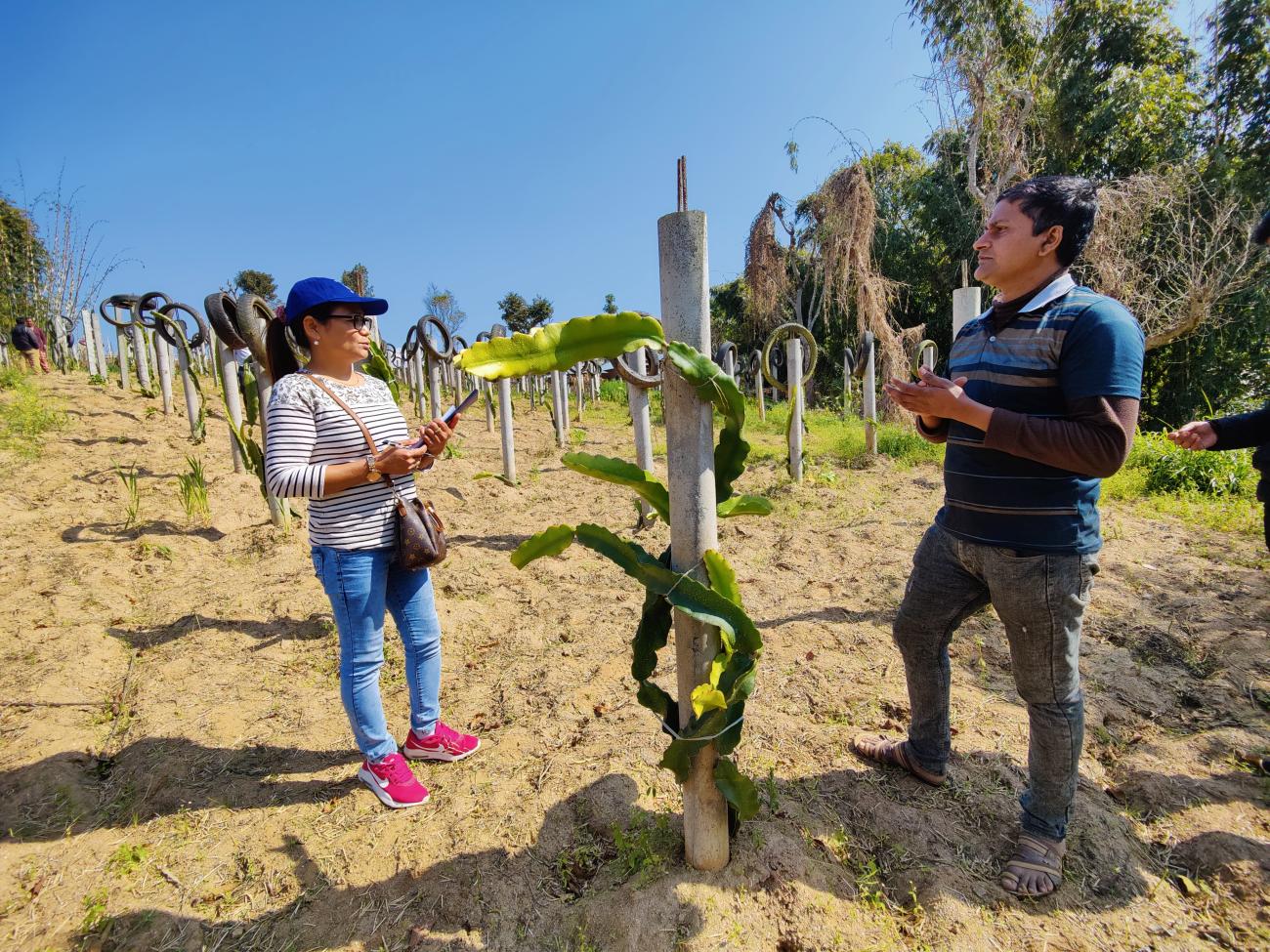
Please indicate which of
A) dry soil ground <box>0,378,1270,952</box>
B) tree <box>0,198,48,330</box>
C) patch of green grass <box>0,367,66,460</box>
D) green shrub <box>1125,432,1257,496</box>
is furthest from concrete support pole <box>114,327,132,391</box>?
green shrub <box>1125,432,1257,496</box>

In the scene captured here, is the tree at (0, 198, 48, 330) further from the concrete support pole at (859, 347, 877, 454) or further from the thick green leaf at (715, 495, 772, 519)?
the thick green leaf at (715, 495, 772, 519)

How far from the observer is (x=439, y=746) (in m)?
2.22

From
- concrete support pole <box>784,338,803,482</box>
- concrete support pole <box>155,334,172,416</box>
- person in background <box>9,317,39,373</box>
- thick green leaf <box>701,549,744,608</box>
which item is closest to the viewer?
thick green leaf <box>701,549,744,608</box>

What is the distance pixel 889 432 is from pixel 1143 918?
6910mm

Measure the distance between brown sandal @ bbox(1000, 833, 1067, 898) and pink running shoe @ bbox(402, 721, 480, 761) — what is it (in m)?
1.72

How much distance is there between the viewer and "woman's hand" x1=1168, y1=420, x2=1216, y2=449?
193cm

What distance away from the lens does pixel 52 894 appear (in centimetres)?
167

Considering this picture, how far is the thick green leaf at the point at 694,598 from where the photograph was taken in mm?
1368

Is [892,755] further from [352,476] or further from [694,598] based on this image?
[352,476]

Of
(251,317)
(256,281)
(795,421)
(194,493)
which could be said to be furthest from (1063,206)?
(256,281)

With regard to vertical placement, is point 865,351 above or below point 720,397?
above

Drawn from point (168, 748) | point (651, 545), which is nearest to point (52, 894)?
point (168, 748)

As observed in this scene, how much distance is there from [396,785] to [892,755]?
5.42 feet

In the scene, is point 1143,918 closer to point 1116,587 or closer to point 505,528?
point 1116,587
